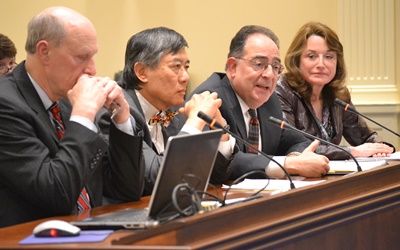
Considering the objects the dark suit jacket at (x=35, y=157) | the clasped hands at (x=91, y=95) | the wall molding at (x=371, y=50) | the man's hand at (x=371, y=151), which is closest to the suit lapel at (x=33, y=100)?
the dark suit jacket at (x=35, y=157)

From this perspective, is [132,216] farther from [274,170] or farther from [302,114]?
[302,114]

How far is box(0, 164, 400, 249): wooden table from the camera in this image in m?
2.03

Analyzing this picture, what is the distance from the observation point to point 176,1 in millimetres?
7527

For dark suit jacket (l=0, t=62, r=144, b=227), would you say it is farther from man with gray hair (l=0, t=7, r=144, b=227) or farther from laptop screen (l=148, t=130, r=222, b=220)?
laptop screen (l=148, t=130, r=222, b=220)

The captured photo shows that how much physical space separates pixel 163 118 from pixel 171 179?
1.50 m

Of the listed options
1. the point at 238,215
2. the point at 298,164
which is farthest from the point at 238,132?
the point at 238,215

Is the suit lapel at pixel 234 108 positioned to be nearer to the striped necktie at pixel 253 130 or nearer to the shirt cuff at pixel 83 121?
the striped necktie at pixel 253 130

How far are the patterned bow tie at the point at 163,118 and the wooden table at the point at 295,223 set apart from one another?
0.68 m

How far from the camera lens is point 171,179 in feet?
7.45

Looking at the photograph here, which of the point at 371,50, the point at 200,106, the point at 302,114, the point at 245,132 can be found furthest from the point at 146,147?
the point at 371,50

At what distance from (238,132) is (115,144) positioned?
1159 millimetres

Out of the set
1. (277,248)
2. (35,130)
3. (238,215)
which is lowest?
(277,248)

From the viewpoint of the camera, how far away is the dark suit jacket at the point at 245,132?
3742mm

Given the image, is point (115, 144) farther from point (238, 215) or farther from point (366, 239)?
point (366, 239)
